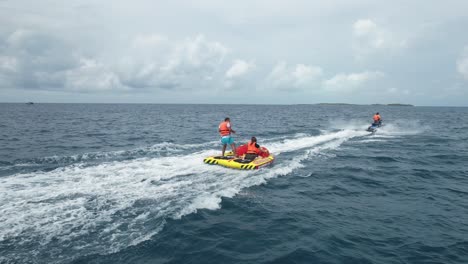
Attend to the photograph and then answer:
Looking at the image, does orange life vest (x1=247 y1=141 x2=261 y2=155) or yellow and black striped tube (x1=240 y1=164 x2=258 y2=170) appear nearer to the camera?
yellow and black striped tube (x1=240 y1=164 x2=258 y2=170)

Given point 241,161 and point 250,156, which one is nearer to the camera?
point 241,161

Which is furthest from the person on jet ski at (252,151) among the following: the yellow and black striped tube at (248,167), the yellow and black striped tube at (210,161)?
the yellow and black striped tube at (210,161)

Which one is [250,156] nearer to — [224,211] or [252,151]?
[252,151]

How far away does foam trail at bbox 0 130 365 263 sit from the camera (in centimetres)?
762

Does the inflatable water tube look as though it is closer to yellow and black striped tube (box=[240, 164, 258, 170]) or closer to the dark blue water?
yellow and black striped tube (box=[240, 164, 258, 170])

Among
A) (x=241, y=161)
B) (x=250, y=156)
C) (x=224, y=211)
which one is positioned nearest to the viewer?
(x=224, y=211)

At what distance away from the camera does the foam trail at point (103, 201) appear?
7.62 metres

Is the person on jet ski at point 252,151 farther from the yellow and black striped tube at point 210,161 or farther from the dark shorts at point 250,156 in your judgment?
the yellow and black striped tube at point 210,161

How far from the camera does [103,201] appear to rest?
10422 millimetres

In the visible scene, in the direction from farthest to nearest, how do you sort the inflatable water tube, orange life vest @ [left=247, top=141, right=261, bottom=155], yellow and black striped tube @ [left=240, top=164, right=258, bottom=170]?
orange life vest @ [left=247, top=141, right=261, bottom=155] < the inflatable water tube < yellow and black striped tube @ [left=240, top=164, right=258, bottom=170]

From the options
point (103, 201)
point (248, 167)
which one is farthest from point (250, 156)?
point (103, 201)

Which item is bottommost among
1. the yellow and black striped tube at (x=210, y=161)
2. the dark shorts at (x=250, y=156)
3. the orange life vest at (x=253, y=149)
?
the yellow and black striped tube at (x=210, y=161)

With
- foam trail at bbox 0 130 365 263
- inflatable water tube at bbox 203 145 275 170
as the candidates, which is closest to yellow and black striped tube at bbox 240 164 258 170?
inflatable water tube at bbox 203 145 275 170

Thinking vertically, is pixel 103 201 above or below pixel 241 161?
below
